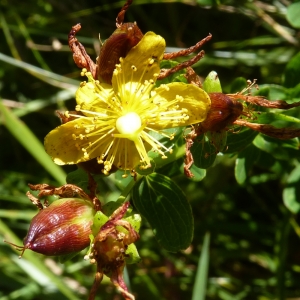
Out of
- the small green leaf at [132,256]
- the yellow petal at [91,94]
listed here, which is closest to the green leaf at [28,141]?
the yellow petal at [91,94]

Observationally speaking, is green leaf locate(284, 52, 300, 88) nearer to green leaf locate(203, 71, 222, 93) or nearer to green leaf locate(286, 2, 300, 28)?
green leaf locate(286, 2, 300, 28)

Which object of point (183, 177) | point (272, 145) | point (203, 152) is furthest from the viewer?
point (183, 177)

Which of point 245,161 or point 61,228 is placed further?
point 245,161

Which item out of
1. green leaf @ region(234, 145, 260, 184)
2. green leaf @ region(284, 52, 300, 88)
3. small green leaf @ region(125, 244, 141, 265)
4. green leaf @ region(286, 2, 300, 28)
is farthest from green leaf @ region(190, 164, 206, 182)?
green leaf @ region(286, 2, 300, 28)

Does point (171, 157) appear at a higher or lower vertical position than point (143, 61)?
lower

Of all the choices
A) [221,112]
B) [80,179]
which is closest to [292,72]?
[221,112]

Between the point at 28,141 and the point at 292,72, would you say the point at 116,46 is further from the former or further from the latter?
the point at 28,141

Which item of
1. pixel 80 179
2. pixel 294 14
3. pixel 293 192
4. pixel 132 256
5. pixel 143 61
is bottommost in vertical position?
pixel 132 256
